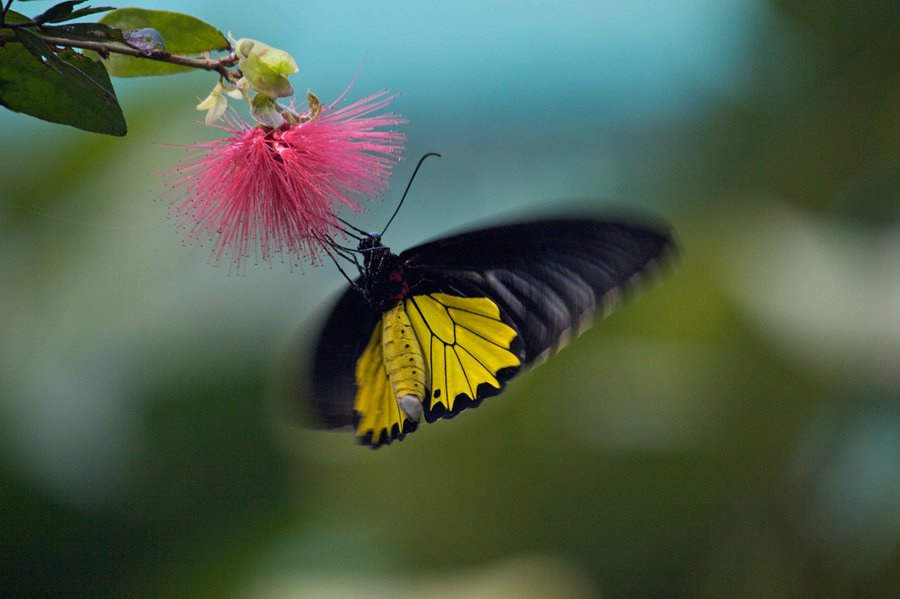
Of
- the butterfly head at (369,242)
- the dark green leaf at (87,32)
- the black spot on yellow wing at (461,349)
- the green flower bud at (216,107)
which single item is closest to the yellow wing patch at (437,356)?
the black spot on yellow wing at (461,349)

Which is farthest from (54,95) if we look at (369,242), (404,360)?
(404,360)

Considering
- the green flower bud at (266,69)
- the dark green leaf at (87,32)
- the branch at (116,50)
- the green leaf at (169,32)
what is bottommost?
the branch at (116,50)

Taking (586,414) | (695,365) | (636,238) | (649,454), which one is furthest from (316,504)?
(636,238)

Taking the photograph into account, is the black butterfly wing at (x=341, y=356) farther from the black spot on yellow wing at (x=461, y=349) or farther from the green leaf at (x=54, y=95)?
the green leaf at (x=54, y=95)

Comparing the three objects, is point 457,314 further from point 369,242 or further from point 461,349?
point 369,242

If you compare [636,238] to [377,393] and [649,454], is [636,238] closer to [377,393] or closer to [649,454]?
[377,393]

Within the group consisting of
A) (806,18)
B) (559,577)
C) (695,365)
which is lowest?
(559,577)

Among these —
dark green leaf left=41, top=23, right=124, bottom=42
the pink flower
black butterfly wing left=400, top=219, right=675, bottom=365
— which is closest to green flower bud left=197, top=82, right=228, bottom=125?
the pink flower
